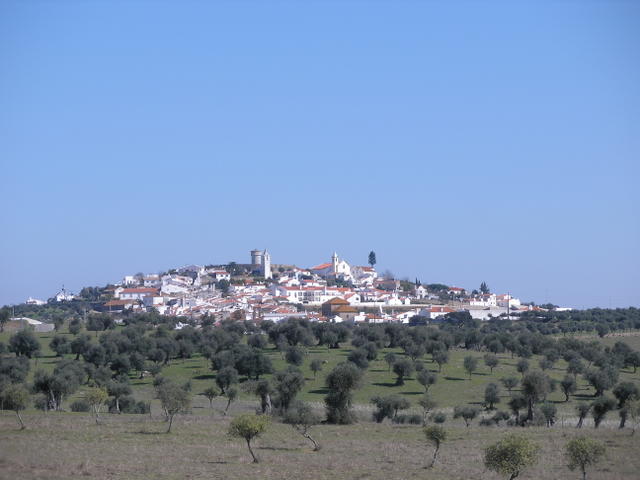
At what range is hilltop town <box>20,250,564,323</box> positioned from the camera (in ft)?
447

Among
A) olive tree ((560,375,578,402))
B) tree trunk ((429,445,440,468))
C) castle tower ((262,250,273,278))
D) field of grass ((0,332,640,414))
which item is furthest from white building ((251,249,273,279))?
tree trunk ((429,445,440,468))

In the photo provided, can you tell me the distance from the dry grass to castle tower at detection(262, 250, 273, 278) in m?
151

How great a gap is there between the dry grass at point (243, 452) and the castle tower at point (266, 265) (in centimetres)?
15063

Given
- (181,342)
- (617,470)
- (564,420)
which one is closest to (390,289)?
(181,342)

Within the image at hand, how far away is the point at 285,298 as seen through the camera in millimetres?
159125

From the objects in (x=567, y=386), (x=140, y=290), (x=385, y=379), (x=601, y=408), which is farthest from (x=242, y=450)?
(x=140, y=290)

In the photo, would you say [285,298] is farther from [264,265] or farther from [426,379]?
[426,379]

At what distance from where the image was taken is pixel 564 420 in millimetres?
49781

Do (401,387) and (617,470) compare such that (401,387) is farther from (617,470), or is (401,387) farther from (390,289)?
(390,289)

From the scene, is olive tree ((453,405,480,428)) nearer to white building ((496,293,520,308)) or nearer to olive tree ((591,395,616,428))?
olive tree ((591,395,616,428))

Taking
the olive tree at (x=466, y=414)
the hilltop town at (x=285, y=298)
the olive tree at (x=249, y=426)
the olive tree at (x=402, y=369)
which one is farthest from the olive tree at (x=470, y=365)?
the hilltop town at (x=285, y=298)

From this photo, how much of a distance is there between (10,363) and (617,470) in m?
46.5

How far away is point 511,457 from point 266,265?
166612mm

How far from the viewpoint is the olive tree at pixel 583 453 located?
94.6 feet
